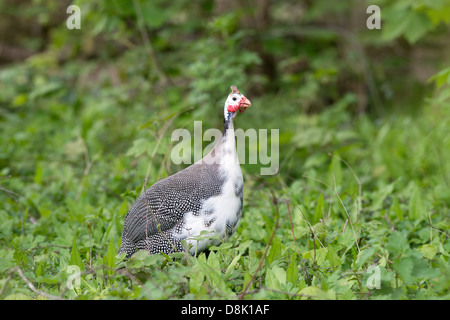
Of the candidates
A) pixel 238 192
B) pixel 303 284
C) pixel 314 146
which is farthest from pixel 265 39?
pixel 303 284

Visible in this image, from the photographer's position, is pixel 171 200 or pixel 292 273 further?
pixel 171 200

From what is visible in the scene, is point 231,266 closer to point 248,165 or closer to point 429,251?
point 429,251

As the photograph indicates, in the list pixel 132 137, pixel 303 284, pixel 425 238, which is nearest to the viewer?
pixel 303 284

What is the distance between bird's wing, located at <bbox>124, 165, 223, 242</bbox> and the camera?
308 centimetres

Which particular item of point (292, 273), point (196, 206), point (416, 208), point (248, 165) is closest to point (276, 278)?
point (292, 273)

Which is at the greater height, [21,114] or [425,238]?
[21,114]

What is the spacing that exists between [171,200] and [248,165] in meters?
1.82

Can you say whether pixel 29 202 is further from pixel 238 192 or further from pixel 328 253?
pixel 328 253

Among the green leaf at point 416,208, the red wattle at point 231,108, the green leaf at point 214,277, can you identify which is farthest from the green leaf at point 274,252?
the green leaf at point 416,208

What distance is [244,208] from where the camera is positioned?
14.3 feet

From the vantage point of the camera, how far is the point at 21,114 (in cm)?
727

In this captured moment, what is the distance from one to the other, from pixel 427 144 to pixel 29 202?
3652 mm

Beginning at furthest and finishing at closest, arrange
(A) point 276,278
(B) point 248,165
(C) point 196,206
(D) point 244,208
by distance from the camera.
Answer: (B) point 248,165, (D) point 244,208, (C) point 196,206, (A) point 276,278

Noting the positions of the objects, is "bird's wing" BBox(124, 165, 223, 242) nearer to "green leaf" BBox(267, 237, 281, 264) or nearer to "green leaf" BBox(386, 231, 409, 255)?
"green leaf" BBox(267, 237, 281, 264)
